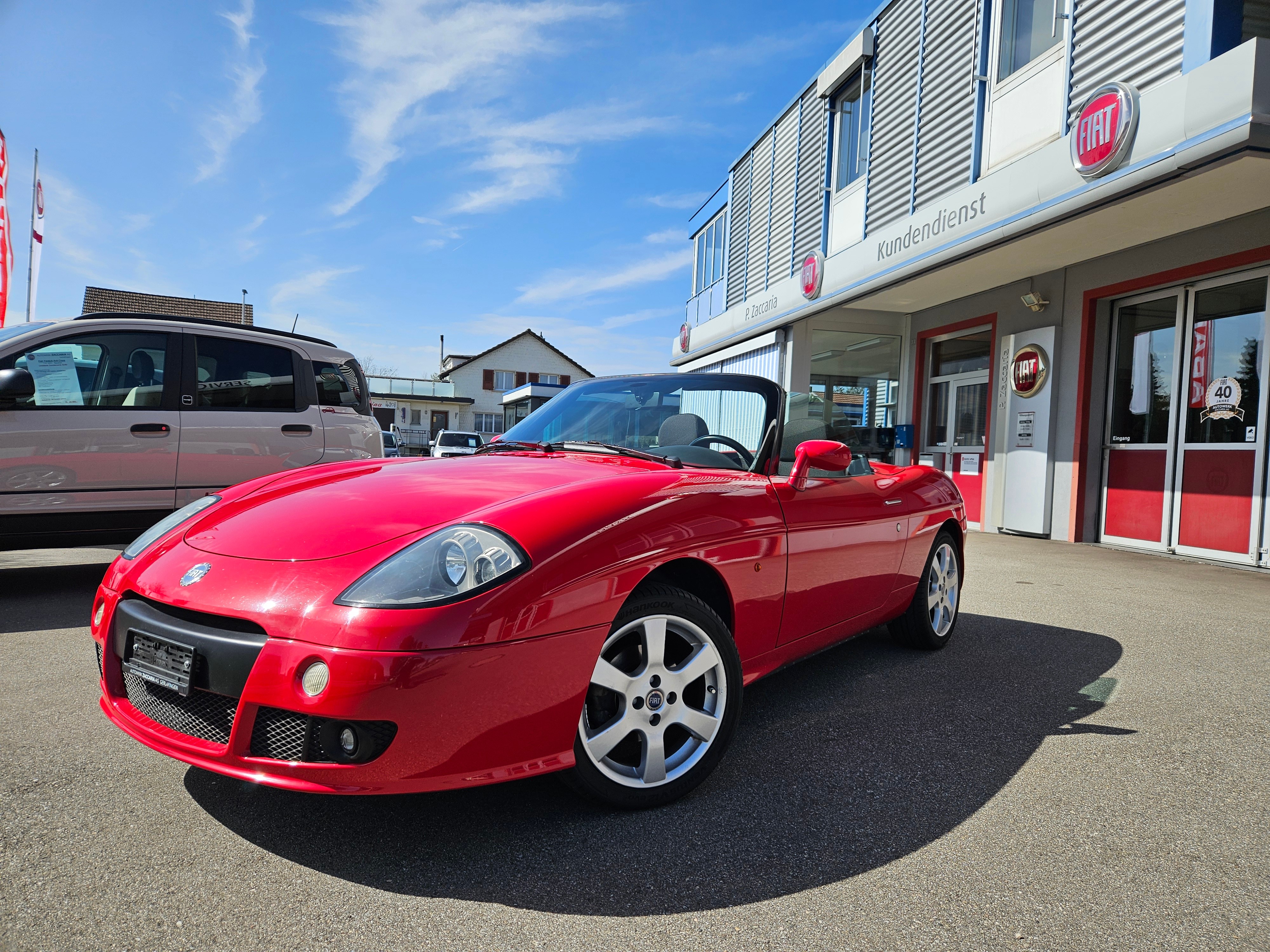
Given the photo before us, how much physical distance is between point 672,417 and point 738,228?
52.6 ft

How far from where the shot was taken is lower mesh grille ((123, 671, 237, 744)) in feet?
6.17

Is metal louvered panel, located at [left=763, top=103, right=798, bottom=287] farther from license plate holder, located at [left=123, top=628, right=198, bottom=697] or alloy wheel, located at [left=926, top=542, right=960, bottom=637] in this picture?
license plate holder, located at [left=123, top=628, right=198, bottom=697]

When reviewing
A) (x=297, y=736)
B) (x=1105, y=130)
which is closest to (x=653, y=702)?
(x=297, y=736)

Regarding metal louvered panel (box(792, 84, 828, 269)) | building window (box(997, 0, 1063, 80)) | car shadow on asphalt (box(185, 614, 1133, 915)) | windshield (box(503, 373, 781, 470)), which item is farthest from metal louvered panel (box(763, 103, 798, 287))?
car shadow on asphalt (box(185, 614, 1133, 915))

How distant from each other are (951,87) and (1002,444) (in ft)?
14.6

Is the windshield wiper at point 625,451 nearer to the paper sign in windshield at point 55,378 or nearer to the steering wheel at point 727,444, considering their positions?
the steering wheel at point 727,444

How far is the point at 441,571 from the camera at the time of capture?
1.87 metres

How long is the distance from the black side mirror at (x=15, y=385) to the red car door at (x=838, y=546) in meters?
4.38

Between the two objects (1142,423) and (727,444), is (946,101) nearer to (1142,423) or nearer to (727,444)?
(1142,423)

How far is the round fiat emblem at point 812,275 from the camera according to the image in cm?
1176

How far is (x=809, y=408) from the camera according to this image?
11.5ft

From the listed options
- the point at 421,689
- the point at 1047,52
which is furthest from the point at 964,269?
the point at 421,689

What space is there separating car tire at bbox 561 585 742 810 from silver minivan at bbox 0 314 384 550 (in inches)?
118

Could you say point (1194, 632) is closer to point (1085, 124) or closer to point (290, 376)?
point (1085, 124)
